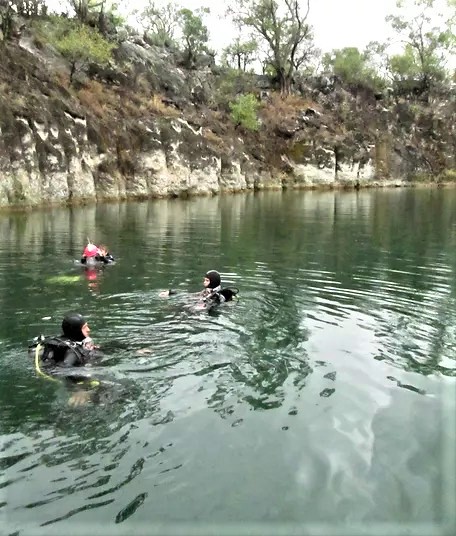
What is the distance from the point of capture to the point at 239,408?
823cm

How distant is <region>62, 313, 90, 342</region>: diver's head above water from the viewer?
980 cm

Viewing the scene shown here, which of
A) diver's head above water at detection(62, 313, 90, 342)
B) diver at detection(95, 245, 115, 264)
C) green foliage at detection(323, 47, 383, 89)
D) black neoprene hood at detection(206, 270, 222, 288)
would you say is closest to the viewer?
diver's head above water at detection(62, 313, 90, 342)

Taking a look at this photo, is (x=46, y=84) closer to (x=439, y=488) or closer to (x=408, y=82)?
(x=439, y=488)

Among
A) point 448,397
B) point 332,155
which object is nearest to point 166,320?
point 448,397

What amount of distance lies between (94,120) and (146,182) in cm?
726

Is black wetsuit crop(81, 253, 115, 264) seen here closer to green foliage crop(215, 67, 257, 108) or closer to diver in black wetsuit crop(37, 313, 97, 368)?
diver in black wetsuit crop(37, 313, 97, 368)

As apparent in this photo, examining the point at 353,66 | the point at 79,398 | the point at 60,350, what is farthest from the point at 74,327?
the point at 353,66

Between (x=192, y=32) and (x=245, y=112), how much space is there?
57.7 ft

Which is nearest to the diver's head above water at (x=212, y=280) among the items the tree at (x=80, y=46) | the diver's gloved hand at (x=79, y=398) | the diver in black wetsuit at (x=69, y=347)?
the diver in black wetsuit at (x=69, y=347)

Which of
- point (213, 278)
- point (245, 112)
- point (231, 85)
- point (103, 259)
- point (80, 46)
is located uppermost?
point (231, 85)

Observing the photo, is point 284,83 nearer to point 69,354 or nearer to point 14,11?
point 14,11

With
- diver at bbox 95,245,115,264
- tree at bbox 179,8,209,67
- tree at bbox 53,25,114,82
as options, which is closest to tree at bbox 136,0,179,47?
tree at bbox 179,8,209,67

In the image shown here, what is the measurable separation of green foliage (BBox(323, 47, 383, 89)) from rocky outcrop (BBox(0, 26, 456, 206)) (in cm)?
212

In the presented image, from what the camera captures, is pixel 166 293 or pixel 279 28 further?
pixel 279 28
